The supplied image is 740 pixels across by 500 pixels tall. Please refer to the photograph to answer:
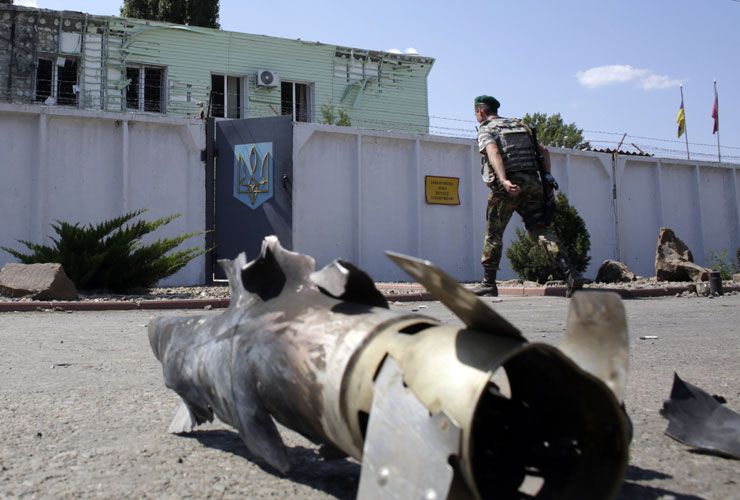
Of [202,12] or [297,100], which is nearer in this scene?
[297,100]

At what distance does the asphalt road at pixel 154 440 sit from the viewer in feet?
5.30

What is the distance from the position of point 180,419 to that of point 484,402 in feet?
3.38

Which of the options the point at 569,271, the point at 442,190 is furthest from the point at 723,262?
the point at 569,271

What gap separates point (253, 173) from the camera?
12.0 m

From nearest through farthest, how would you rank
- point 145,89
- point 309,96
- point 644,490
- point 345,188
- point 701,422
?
A: point 644,490 → point 701,422 → point 345,188 → point 145,89 → point 309,96

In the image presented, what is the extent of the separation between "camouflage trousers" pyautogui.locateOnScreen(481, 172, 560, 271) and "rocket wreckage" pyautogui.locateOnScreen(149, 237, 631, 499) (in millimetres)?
5657

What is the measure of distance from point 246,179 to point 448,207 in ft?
12.8

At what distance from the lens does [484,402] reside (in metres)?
1.39

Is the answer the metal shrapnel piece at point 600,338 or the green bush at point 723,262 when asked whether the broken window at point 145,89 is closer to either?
the green bush at point 723,262

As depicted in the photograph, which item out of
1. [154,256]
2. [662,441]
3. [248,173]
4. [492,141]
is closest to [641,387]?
[662,441]

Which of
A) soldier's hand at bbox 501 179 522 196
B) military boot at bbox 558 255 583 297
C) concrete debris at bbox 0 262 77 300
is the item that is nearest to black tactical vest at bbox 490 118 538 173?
soldier's hand at bbox 501 179 522 196

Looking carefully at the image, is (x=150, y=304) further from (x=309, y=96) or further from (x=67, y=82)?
(x=309, y=96)

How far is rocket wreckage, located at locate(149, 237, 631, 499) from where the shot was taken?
1086mm

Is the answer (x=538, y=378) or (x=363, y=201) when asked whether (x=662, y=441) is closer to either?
(x=538, y=378)
